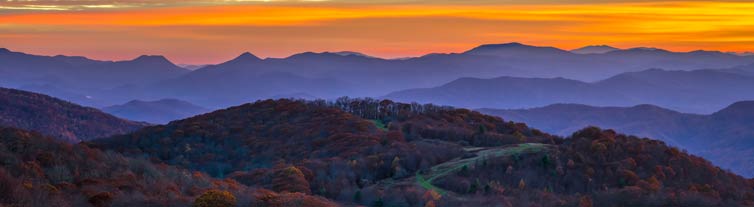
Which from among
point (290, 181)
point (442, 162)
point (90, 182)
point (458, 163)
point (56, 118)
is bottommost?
point (56, 118)

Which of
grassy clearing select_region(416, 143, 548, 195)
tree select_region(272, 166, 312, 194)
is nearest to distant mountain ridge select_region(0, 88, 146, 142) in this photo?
tree select_region(272, 166, 312, 194)

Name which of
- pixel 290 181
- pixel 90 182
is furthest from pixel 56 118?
pixel 90 182

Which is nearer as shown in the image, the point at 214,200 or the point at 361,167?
the point at 214,200

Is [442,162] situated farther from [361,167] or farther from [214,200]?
[214,200]

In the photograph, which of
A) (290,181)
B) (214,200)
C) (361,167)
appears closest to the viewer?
(214,200)

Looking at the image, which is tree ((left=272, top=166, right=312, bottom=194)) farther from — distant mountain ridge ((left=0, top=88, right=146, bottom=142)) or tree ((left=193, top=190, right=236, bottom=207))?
distant mountain ridge ((left=0, top=88, right=146, bottom=142))

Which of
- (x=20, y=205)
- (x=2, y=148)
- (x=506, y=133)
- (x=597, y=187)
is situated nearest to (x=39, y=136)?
(x=2, y=148)
